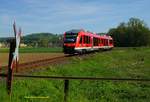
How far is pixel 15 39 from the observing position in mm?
9602

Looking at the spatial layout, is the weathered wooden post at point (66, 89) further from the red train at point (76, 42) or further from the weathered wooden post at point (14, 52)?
the red train at point (76, 42)

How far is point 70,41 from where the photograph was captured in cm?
4841

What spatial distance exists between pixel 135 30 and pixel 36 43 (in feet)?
149

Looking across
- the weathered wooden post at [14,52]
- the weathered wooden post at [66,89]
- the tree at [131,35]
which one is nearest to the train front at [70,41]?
the weathered wooden post at [66,89]

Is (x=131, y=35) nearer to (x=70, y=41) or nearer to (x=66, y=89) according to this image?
(x=70, y=41)

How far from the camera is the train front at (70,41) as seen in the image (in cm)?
4777

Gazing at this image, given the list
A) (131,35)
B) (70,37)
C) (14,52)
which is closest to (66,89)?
(14,52)

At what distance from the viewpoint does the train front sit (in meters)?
47.8

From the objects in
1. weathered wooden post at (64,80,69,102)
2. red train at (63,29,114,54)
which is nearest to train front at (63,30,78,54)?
red train at (63,29,114,54)

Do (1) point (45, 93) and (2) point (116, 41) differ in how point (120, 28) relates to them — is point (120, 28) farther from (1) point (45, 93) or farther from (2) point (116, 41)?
(1) point (45, 93)

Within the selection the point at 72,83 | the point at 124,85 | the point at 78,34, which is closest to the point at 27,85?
the point at 72,83

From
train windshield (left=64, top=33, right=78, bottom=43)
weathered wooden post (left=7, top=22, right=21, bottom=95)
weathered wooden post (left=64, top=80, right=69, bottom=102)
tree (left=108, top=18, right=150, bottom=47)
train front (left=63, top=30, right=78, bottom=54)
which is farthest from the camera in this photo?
tree (left=108, top=18, right=150, bottom=47)

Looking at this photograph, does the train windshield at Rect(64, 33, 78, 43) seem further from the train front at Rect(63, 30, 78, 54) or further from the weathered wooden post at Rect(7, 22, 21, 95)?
the weathered wooden post at Rect(7, 22, 21, 95)

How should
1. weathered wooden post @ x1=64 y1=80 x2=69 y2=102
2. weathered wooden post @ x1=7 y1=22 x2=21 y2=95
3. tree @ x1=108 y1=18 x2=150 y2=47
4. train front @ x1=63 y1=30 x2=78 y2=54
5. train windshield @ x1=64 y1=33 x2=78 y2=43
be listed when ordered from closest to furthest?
weathered wooden post @ x1=7 y1=22 x2=21 y2=95, weathered wooden post @ x1=64 y1=80 x2=69 y2=102, train front @ x1=63 y1=30 x2=78 y2=54, train windshield @ x1=64 y1=33 x2=78 y2=43, tree @ x1=108 y1=18 x2=150 y2=47
